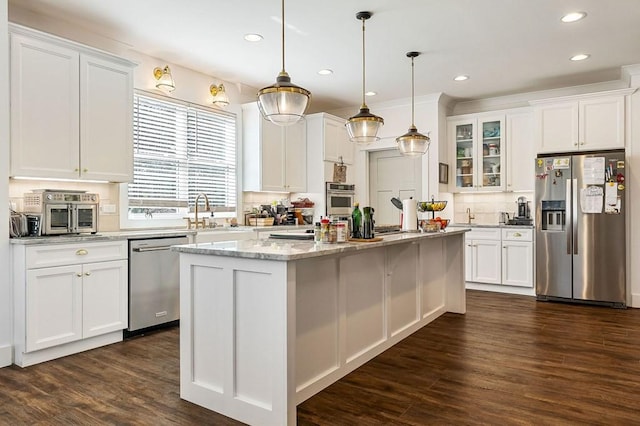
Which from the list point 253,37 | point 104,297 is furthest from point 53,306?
point 253,37

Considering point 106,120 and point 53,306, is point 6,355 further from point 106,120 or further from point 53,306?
point 106,120

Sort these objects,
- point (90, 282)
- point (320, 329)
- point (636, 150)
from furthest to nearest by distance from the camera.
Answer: point (636, 150) < point (90, 282) < point (320, 329)

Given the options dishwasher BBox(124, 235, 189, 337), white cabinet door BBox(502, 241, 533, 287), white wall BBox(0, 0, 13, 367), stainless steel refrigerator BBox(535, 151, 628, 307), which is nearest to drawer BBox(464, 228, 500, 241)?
white cabinet door BBox(502, 241, 533, 287)

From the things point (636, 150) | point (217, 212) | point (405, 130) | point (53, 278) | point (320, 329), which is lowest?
point (320, 329)

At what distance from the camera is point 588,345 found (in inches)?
141

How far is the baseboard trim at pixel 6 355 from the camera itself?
3.14 meters

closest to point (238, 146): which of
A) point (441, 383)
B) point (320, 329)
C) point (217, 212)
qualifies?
point (217, 212)

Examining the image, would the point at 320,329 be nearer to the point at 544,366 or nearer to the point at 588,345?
the point at 544,366

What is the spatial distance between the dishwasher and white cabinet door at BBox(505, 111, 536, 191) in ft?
15.1

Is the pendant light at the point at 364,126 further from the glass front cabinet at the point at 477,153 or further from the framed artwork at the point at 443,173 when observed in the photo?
the glass front cabinet at the point at 477,153

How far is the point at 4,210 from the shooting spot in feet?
10.5

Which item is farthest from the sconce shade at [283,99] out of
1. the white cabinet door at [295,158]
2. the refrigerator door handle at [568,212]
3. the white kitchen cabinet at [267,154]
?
the refrigerator door handle at [568,212]

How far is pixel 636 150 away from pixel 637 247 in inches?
45.1

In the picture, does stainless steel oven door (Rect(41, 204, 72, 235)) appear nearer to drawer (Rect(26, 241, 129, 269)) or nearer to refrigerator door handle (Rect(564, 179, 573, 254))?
drawer (Rect(26, 241, 129, 269))
